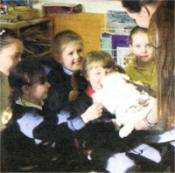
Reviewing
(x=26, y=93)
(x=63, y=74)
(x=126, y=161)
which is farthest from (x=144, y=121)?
(x=26, y=93)

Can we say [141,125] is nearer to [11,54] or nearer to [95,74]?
[95,74]

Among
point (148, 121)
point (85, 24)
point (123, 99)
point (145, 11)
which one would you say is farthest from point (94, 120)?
point (145, 11)

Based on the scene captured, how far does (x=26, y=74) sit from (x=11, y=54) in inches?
4.9

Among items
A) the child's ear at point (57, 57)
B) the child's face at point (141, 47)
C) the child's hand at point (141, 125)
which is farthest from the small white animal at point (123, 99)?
the child's ear at point (57, 57)

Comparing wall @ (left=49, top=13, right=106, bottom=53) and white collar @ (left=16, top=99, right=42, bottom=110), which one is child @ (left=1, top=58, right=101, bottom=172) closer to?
white collar @ (left=16, top=99, right=42, bottom=110)

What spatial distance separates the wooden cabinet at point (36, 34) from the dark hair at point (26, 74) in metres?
0.05

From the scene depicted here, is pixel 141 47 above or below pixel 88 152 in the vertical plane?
above

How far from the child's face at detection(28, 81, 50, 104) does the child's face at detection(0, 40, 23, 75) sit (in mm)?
157

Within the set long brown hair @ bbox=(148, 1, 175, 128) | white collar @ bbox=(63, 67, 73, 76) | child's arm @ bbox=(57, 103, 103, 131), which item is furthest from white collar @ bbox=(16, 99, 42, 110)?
long brown hair @ bbox=(148, 1, 175, 128)

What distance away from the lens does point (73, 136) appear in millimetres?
1675

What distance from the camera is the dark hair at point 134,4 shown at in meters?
1.54

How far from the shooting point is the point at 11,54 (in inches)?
61.7

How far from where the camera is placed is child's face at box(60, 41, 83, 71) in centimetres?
158

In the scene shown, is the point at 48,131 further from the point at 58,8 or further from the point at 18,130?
the point at 58,8
